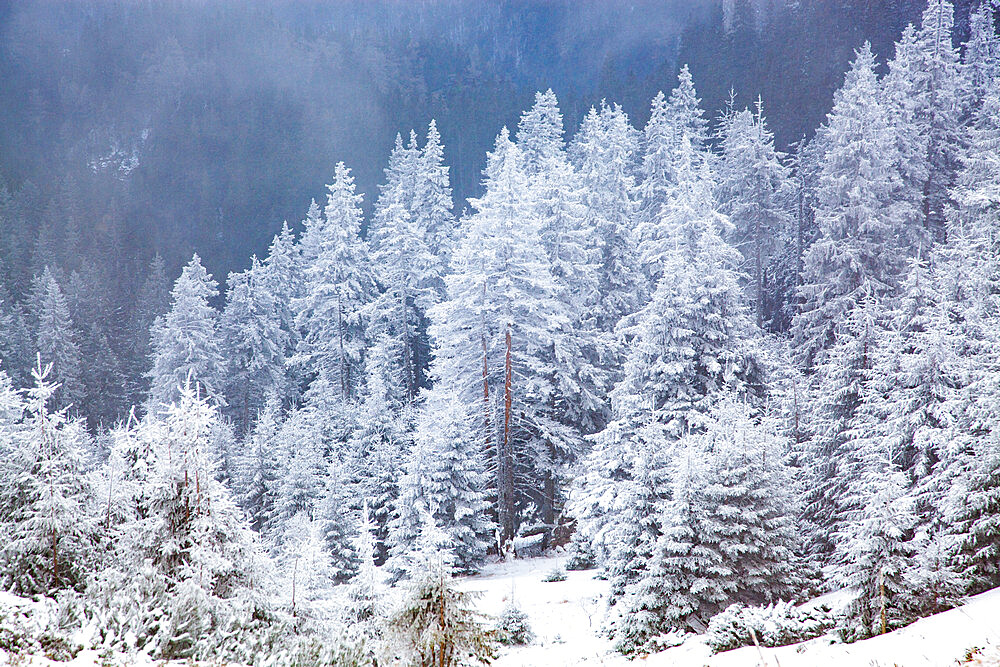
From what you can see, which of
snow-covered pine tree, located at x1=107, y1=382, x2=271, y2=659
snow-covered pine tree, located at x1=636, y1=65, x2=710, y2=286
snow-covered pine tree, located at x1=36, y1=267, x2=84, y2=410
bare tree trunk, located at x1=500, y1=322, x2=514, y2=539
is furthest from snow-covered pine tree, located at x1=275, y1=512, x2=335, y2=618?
snow-covered pine tree, located at x1=36, y1=267, x2=84, y2=410

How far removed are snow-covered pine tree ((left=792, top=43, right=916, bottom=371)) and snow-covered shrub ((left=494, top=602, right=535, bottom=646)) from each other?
1685cm

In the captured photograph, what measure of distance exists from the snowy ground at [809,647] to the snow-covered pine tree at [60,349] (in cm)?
4340

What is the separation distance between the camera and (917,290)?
15.5 m

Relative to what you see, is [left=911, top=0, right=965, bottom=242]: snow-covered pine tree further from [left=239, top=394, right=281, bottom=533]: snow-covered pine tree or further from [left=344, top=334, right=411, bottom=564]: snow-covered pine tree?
[left=239, top=394, right=281, bottom=533]: snow-covered pine tree

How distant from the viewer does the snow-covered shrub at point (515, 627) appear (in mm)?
13258

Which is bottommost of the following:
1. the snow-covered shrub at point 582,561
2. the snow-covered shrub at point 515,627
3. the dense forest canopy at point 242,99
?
the snow-covered shrub at point 515,627

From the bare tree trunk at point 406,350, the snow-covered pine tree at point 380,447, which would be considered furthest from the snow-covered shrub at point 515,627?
the bare tree trunk at point 406,350

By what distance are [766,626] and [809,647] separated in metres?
2.09

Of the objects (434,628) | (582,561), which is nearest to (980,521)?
(434,628)

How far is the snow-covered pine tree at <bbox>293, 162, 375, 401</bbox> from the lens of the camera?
36.3 m

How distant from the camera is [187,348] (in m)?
38.6

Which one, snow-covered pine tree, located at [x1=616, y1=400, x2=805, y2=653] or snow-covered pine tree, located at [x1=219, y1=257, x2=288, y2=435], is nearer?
snow-covered pine tree, located at [x1=616, y1=400, x2=805, y2=653]

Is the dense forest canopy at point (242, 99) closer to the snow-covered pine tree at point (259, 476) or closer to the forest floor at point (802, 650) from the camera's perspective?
the snow-covered pine tree at point (259, 476)

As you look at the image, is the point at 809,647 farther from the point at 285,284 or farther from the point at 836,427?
the point at 285,284
